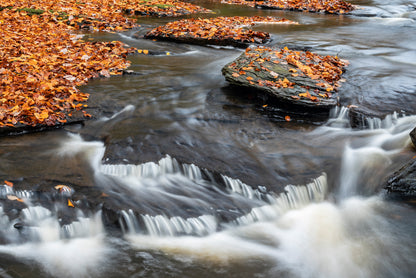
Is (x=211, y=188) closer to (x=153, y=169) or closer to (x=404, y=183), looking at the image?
(x=153, y=169)

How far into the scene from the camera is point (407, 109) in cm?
619

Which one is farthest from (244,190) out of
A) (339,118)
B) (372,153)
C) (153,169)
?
(339,118)

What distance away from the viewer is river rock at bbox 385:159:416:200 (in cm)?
Answer: 437

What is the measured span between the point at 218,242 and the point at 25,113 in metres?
3.87

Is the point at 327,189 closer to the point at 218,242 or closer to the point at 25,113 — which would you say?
the point at 218,242

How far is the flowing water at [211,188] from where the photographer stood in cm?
367

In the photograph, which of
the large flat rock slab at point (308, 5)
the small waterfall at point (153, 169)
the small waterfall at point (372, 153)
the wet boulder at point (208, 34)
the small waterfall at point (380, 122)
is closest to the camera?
the small waterfall at point (153, 169)

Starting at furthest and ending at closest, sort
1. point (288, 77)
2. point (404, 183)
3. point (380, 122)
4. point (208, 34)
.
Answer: point (208, 34) < point (288, 77) < point (380, 122) < point (404, 183)

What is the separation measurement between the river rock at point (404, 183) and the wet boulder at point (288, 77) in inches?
73.1

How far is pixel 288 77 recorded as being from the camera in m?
6.32

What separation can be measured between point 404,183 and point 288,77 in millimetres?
2730

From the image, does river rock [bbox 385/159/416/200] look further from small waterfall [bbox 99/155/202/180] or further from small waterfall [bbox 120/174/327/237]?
small waterfall [bbox 99/155/202/180]

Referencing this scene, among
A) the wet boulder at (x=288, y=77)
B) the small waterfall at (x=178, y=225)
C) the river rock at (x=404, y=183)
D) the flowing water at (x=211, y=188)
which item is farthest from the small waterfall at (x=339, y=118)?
the small waterfall at (x=178, y=225)

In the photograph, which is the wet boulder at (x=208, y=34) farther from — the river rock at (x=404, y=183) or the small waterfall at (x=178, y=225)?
the small waterfall at (x=178, y=225)
